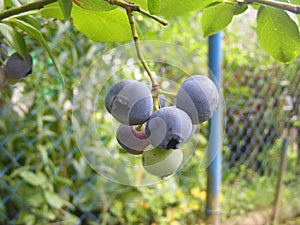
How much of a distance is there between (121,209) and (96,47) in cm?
64

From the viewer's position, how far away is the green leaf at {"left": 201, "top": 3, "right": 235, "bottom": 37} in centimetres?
37

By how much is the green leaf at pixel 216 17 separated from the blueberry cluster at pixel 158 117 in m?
0.12

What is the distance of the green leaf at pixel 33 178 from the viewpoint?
135 centimetres

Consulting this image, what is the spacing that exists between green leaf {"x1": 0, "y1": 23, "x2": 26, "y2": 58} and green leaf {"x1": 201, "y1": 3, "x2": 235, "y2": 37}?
0.18m

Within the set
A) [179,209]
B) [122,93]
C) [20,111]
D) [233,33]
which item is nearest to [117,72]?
[122,93]

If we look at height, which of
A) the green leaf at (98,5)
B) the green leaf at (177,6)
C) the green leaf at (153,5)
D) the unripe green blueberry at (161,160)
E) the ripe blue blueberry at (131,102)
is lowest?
the unripe green blueberry at (161,160)

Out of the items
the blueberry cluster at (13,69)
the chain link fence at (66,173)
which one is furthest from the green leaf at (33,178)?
the blueberry cluster at (13,69)

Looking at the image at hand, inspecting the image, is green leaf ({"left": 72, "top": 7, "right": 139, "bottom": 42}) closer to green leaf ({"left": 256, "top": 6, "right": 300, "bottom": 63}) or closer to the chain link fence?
green leaf ({"left": 256, "top": 6, "right": 300, "bottom": 63})

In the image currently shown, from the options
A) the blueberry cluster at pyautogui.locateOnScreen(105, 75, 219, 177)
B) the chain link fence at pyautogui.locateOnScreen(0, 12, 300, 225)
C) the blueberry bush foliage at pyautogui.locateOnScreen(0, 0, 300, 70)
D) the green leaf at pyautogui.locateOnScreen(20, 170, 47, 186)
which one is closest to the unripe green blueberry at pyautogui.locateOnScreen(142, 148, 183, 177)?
the blueberry cluster at pyautogui.locateOnScreen(105, 75, 219, 177)

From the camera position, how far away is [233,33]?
213 centimetres

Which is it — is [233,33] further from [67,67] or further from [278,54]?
[278,54]

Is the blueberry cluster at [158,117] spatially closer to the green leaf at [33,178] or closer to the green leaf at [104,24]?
the green leaf at [104,24]

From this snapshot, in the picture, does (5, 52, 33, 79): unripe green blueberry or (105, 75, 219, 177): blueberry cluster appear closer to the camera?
(105, 75, 219, 177): blueberry cluster

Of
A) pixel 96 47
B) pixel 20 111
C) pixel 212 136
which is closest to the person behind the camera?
pixel 212 136
